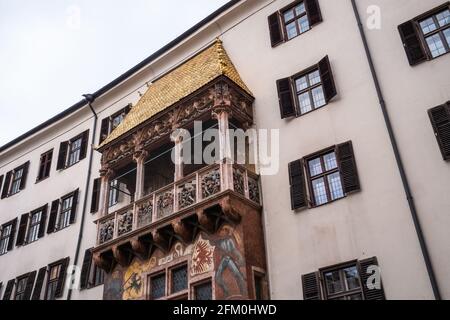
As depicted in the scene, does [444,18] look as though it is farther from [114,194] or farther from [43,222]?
[43,222]

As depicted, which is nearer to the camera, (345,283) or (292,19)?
(345,283)

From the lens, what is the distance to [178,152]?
48.3ft

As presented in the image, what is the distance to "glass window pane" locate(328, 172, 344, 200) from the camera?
12.3 metres

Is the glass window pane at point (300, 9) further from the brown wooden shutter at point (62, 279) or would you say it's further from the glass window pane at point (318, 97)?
the brown wooden shutter at point (62, 279)

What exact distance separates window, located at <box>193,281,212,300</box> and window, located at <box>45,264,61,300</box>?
320 inches

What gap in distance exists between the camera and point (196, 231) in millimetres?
13297

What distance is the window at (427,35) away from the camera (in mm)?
12379

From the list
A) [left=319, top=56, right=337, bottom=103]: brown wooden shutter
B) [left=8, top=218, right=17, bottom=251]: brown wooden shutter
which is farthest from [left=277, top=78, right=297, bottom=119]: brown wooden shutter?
[left=8, top=218, right=17, bottom=251]: brown wooden shutter

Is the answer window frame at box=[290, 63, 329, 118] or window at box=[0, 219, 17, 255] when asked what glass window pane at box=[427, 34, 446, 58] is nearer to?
window frame at box=[290, 63, 329, 118]

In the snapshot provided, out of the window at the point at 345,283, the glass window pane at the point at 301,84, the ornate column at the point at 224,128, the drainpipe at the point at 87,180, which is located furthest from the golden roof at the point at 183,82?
the window at the point at 345,283

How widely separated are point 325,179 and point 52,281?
11.9 meters

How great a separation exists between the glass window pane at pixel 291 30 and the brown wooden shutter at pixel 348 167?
4.94 metres

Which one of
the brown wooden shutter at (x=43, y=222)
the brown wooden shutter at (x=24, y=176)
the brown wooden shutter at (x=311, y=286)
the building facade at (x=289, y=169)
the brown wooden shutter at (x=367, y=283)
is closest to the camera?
the brown wooden shutter at (x=367, y=283)

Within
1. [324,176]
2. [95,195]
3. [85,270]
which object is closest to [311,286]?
[324,176]
